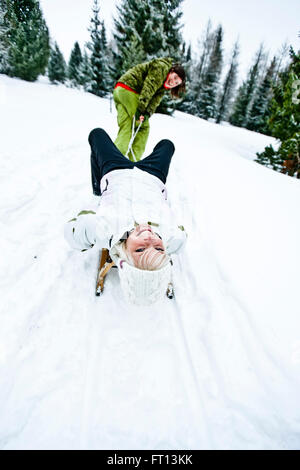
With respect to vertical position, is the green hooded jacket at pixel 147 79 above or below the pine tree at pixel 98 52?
below

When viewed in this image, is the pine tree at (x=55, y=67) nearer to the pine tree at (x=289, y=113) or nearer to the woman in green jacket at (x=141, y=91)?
the pine tree at (x=289, y=113)

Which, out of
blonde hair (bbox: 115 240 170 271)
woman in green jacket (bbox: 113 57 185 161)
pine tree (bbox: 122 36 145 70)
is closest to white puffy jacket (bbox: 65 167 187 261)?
blonde hair (bbox: 115 240 170 271)

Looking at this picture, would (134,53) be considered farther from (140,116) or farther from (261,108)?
(261,108)

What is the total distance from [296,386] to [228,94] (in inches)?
1285

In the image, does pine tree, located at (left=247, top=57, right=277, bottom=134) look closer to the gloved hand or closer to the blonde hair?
the gloved hand

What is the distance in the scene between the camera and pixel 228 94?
26.2 metres

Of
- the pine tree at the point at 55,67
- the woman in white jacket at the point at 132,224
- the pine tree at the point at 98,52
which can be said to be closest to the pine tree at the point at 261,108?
the pine tree at the point at 98,52

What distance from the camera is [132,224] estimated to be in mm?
1659

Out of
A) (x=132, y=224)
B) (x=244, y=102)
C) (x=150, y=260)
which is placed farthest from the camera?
(x=244, y=102)

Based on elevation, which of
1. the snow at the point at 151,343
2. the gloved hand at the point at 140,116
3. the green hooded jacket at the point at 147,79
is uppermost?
the green hooded jacket at the point at 147,79

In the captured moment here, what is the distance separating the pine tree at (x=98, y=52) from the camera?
47.0ft

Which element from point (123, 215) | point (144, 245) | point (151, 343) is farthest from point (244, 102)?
point (151, 343)

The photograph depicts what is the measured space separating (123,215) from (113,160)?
728 millimetres

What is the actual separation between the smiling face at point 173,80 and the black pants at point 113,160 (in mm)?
1039
